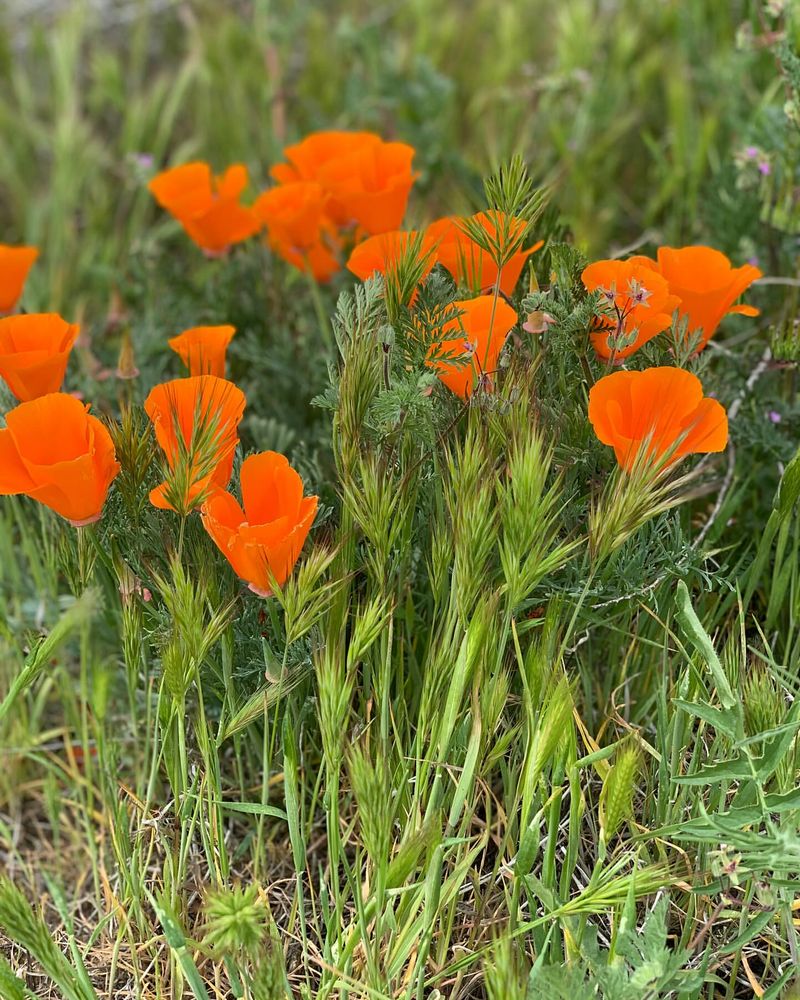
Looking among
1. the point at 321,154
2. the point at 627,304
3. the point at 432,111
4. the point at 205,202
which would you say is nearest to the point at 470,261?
the point at 627,304

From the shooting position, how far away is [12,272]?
4.97 ft

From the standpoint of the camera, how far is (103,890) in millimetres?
1405

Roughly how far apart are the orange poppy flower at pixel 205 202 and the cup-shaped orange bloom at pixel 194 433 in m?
0.63

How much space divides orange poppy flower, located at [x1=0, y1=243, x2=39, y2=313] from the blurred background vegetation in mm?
637

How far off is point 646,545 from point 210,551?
47 centimetres

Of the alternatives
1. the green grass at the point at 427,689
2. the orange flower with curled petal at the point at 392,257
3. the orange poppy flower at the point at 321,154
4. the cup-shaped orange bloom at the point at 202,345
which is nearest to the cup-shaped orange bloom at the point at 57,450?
the green grass at the point at 427,689

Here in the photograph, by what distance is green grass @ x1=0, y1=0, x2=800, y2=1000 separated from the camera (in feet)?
3.43

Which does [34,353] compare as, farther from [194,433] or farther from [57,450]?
[194,433]

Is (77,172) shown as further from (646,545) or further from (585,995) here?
(585,995)

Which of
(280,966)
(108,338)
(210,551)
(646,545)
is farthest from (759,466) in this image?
(108,338)

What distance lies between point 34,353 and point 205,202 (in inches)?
22.5

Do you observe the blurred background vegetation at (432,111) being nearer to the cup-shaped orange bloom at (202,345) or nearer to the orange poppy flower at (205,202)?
the orange poppy flower at (205,202)

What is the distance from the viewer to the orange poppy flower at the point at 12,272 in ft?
4.92

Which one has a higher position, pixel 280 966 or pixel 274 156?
pixel 274 156
